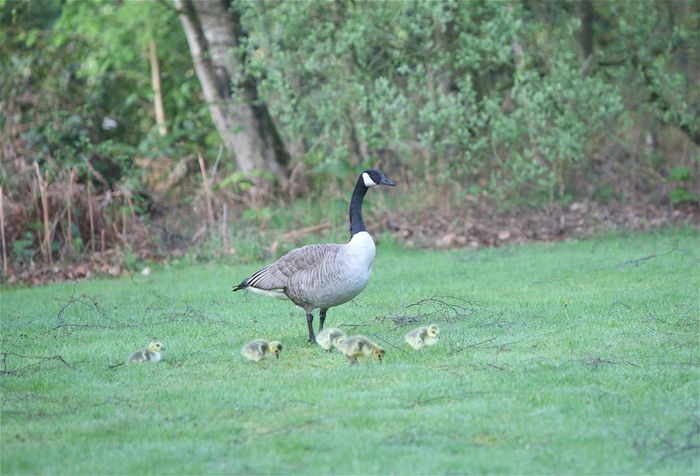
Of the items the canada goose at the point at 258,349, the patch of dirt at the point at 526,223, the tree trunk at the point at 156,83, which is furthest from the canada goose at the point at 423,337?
the tree trunk at the point at 156,83

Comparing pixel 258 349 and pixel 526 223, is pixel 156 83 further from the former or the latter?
pixel 258 349

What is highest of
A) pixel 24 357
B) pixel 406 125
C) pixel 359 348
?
pixel 406 125

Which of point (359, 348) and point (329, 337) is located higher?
point (359, 348)

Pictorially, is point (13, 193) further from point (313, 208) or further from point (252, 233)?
point (313, 208)

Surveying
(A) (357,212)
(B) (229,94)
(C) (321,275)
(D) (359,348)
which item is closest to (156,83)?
(B) (229,94)

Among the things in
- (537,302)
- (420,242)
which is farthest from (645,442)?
(420,242)

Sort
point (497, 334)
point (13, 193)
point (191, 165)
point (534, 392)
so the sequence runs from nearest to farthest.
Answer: point (534, 392) → point (497, 334) → point (13, 193) → point (191, 165)

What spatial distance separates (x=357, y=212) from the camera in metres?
9.80

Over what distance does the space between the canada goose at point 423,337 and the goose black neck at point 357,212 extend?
49.7 inches

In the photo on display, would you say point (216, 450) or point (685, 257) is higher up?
point (216, 450)

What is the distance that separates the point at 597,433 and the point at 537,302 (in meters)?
4.54

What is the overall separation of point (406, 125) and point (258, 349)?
31.3 ft

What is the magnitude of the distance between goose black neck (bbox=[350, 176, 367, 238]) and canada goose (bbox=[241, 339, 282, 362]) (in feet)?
5.04

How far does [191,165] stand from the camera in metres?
19.3
